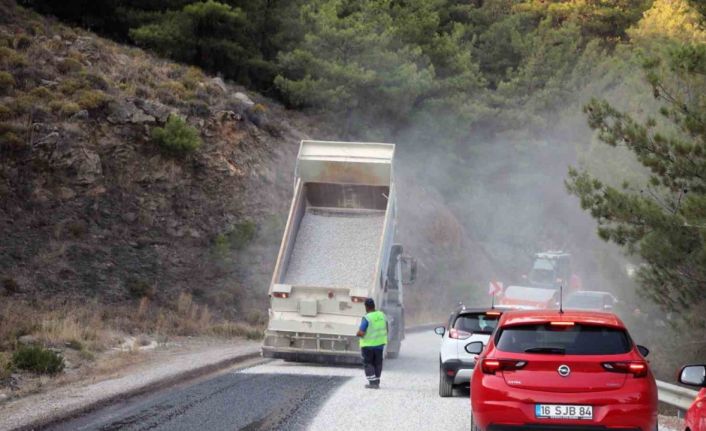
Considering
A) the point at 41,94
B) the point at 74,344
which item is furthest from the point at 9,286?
the point at 41,94

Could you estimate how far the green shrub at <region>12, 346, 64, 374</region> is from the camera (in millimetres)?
19453

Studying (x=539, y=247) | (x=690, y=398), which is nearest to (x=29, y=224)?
(x=690, y=398)

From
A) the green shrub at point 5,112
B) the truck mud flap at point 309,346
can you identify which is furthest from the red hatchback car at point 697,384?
the green shrub at point 5,112

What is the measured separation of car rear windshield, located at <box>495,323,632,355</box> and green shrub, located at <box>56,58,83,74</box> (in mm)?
34438

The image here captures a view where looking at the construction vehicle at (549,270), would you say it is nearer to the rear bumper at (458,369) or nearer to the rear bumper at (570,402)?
the rear bumper at (458,369)

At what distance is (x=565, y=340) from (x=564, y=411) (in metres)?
0.80

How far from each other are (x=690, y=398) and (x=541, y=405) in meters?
4.65

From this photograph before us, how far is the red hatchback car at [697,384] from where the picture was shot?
775 centimetres

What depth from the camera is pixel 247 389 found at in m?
17.8

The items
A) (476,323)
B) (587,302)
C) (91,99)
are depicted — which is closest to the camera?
(476,323)

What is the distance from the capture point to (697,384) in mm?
7816

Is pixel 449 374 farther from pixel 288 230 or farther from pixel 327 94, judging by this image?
pixel 327 94

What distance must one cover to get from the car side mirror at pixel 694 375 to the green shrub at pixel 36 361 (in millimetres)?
14293

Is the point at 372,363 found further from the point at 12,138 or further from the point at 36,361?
the point at 12,138
